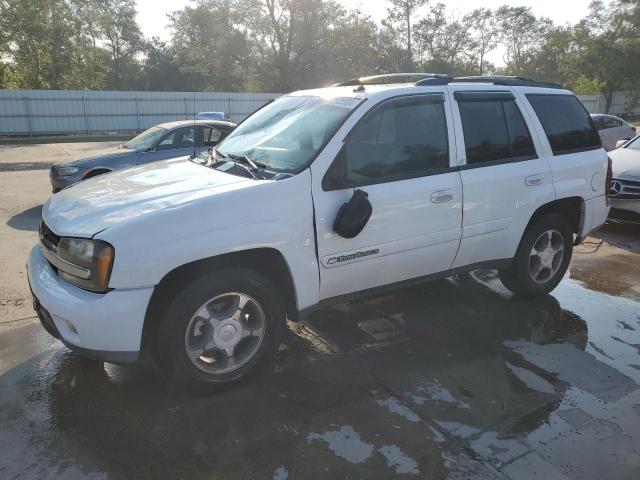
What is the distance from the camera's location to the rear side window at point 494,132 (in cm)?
425

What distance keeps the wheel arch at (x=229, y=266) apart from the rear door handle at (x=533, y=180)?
2328 millimetres

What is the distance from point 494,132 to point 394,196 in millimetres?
1277

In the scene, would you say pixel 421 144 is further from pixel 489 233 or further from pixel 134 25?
pixel 134 25

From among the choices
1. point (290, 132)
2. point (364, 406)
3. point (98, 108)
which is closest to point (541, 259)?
point (364, 406)

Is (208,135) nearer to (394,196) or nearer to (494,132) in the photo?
(494,132)

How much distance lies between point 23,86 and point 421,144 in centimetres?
3857

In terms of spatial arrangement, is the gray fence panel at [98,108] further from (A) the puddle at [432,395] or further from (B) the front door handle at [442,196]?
(A) the puddle at [432,395]

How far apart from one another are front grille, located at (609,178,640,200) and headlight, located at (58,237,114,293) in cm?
729

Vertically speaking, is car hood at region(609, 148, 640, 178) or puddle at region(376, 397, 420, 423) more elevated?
car hood at region(609, 148, 640, 178)

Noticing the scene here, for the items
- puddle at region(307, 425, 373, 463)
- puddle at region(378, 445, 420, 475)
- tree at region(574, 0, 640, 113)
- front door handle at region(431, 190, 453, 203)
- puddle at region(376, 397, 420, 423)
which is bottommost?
puddle at region(378, 445, 420, 475)

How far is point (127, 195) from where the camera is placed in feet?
11.4

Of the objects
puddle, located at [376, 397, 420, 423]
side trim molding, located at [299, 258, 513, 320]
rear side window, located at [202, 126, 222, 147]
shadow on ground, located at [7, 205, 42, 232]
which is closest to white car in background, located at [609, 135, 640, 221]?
side trim molding, located at [299, 258, 513, 320]

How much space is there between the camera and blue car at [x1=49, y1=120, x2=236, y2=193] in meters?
8.42

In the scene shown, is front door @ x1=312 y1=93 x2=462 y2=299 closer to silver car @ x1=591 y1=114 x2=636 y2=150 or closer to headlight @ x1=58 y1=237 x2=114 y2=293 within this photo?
headlight @ x1=58 y1=237 x2=114 y2=293
